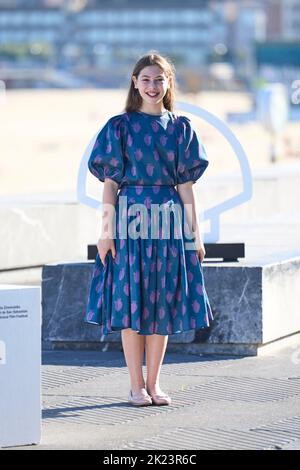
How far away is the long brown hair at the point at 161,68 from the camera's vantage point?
662cm

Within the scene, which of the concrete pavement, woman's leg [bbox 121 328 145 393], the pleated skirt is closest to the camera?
the concrete pavement

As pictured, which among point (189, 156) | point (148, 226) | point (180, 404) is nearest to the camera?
point (148, 226)

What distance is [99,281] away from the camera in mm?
6664

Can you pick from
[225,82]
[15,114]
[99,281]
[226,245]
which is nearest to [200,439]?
[99,281]

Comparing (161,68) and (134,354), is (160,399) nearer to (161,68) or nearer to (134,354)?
(134,354)

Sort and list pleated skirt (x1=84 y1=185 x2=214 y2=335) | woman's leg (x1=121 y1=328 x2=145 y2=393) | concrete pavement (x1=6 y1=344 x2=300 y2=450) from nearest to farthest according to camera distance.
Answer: concrete pavement (x1=6 y1=344 x2=300 y2=450), pleated skirt (x1=84 y1=185 x2=214 y2=335), woman's leg (x1=121 y1=328 x2=145 y2=393)

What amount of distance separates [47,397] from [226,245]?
194 centimetres

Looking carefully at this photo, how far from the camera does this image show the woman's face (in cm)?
658

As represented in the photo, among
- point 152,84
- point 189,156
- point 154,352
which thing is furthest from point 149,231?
point 152,84

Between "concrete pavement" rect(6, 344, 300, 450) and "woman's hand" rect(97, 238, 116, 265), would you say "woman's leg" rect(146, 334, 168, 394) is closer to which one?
"concrete pavement" rect(6, 344, 300, 450)

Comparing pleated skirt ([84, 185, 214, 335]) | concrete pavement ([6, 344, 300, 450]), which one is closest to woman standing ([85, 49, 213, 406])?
pleated skirt ([84, 185, 214, 335])

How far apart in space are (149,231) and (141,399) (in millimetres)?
807

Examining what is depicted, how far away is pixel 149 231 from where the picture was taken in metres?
6.57

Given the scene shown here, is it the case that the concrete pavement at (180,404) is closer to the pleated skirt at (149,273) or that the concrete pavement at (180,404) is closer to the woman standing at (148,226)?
the woman standing at (148,226)
